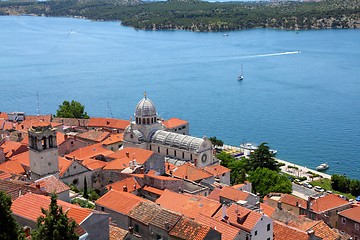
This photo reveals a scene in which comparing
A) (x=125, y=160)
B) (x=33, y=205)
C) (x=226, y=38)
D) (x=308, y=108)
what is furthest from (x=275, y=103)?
(x=226, y=38)

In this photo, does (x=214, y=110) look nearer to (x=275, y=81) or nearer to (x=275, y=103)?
(x=275, y=103)

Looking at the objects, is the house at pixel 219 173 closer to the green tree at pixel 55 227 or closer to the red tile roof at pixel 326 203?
the red tile roof at pixel 326 203

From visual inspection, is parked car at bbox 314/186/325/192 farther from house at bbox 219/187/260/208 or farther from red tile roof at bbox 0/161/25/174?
red tile roof at bbox 0/161/25/174

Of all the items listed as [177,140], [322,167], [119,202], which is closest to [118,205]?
[119,202]

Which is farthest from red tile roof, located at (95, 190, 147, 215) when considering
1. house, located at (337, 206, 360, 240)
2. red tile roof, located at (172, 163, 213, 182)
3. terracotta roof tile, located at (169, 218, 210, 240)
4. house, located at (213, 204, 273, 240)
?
house, located at (337, 206, 360, 240)

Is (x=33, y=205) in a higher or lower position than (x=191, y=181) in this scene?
higher

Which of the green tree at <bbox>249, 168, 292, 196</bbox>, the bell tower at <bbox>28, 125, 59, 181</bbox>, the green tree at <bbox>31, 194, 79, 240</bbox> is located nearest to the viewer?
the green tree at <bbox>31, 194, 79, 240</bbox>

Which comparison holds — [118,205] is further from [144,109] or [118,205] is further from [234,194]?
[144,109]
